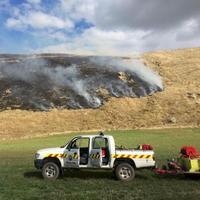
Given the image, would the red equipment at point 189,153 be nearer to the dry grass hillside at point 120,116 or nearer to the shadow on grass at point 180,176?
the shadow on grass at point 180,176

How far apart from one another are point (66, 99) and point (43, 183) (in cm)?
3454

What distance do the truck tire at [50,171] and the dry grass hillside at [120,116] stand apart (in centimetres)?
2488

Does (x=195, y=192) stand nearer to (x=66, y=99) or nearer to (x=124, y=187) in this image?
(x=124, y=187)

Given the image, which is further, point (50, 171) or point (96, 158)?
point (50, 171)

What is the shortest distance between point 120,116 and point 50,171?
30.8 m

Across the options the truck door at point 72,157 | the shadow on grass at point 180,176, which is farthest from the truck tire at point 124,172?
the truck door at point 72,157

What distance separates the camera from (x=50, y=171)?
17.2 m

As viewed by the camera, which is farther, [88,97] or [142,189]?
[88,97]

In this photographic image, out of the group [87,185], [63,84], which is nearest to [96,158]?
[87,185]

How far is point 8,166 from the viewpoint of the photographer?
21.7m

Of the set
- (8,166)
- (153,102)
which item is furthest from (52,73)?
(8,166)

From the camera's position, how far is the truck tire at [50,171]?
1708cm

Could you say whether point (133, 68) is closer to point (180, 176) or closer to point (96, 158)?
point (180, 176)

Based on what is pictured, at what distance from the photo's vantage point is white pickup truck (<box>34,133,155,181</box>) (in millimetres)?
16688
